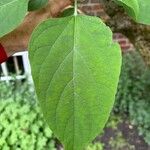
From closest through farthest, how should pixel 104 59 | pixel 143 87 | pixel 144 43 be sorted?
pixel 104 59 < pixel 144 43 < pixel 143 87

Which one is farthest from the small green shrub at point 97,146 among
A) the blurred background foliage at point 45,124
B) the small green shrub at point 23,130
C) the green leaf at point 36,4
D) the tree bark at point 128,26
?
the green leaf at point 36,4

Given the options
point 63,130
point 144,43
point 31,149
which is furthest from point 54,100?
point 31,149

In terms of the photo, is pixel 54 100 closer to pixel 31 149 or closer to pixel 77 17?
pixel 77 17

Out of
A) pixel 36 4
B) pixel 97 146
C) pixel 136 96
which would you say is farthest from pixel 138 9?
pixel 136 96

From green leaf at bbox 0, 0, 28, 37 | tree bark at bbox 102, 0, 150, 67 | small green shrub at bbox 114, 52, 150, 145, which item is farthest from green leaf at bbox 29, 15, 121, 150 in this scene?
small green shrub at bbox 114, 52, 150, 145

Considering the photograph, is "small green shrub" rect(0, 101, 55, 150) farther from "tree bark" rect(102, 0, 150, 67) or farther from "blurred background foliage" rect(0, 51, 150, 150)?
"tree bark" rect(102, 0, 150, 67)

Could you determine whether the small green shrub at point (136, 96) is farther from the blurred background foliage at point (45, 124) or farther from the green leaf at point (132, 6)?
the green leaf at point (132, 6)
